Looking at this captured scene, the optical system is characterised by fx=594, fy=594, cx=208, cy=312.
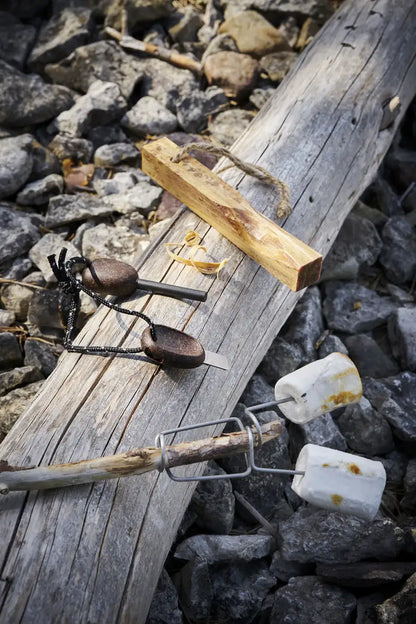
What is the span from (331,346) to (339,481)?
1557 millimetres

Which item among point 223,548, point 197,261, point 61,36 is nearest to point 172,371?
point 197,261

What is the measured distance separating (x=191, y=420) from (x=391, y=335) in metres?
1.70

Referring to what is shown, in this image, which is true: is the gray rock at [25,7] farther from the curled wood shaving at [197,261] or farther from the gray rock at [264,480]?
the gray rock at [264,480]

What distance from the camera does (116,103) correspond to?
4820 mm

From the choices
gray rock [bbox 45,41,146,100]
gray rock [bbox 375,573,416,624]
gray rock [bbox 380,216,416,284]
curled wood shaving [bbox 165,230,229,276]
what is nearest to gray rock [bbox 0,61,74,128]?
Result: gray rock [bbox 45,41,146,100]

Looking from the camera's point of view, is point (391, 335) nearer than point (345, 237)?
Yes

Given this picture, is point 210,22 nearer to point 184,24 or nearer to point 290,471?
point 184,24

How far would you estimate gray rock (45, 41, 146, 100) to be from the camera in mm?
5066

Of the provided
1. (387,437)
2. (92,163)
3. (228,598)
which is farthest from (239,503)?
(92,163)

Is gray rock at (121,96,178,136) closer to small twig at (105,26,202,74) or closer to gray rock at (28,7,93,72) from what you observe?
small twig at (105,26,202,74)

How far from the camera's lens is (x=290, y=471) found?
194 cm

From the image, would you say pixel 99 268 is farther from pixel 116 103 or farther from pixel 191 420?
pixel 116 103

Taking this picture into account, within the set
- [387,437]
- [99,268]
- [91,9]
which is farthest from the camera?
[91,9]

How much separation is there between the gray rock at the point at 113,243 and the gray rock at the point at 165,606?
2.04 m
